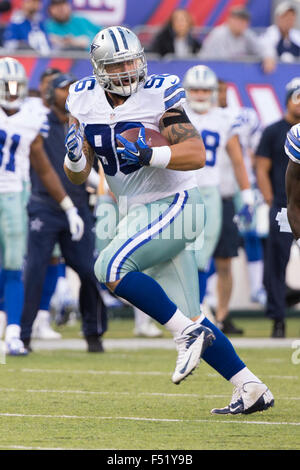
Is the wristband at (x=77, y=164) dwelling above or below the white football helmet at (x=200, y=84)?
below

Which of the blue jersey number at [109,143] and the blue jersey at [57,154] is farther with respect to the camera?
the blue jersey at [57,154]

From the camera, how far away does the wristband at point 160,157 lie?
4461 mm

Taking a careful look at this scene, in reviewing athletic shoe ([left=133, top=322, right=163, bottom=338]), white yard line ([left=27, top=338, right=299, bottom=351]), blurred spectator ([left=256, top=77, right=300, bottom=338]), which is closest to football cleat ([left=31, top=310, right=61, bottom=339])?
white yard line ([left=27, top=338, right=299, bottom=351])

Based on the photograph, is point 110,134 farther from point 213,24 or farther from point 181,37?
point 213,24

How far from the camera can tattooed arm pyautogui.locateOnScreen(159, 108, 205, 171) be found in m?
4.55

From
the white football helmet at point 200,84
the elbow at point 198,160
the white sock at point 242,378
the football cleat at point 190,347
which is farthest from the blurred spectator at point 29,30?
the football cleat at point 190,347

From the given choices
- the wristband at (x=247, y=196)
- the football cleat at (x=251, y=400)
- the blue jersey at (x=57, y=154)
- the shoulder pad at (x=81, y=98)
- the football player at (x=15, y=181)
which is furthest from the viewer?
the wristband at (x=247, y=196)

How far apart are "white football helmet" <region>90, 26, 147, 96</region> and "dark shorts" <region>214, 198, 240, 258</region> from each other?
4543 millimetres

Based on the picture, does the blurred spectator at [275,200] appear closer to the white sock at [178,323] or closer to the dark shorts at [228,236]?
the dark shorts at [228,236]

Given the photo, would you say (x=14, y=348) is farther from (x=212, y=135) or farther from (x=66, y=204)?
(x=212, y=135)

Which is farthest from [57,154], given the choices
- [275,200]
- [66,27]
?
[66,27]

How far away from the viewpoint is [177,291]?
474 centimetres

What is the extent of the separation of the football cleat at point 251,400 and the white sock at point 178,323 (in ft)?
1.37
